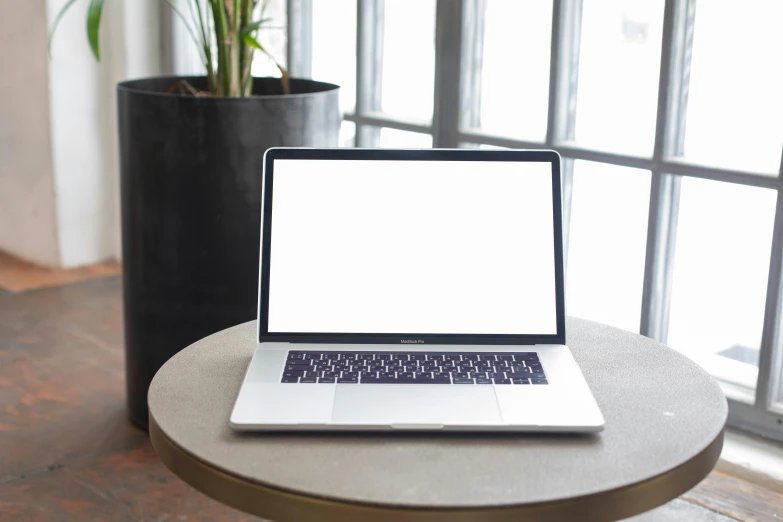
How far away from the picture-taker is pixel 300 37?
2797mm

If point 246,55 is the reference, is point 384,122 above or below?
below

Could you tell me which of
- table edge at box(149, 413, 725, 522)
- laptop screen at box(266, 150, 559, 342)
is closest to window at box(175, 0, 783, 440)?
laptop screen at box(266, 150, 559, 342)

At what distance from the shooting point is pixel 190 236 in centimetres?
189

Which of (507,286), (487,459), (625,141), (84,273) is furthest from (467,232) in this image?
(84,273)

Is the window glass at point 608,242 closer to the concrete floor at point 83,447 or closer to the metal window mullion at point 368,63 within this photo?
the concrete floor at point 83,447

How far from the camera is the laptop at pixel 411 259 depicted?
117 centimetres

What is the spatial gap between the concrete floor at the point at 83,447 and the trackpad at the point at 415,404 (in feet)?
2.85

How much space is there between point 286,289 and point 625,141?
3.92 feet

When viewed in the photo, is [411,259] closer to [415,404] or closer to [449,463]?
[415,404]

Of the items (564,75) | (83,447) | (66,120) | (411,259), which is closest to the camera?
(411,259)

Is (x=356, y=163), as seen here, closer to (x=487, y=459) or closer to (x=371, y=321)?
(x=371, y=321)

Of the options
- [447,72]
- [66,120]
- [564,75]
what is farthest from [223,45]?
[66,120]

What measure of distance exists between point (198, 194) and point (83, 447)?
2.13 ft

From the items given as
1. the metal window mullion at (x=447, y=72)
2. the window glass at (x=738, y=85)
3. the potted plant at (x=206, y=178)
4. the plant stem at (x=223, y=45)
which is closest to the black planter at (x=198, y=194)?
the potted plant at (x=206, y=178)
